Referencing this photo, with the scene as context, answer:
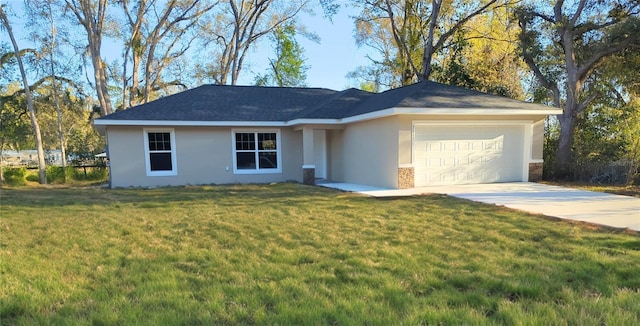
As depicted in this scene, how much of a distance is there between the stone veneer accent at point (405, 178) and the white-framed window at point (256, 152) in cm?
539

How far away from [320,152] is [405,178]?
4.96 meters

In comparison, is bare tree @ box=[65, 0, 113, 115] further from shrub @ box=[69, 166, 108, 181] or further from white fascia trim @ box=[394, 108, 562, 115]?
white fascia trim @ box=[394, 108, 562, 115]

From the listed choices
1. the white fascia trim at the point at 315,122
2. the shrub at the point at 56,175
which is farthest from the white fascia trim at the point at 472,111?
the shrub at the point at 56,175

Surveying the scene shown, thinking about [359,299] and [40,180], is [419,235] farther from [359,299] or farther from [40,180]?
[40,180]

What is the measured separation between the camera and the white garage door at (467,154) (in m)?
11.3

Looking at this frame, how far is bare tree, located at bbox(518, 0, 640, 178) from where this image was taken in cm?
1196

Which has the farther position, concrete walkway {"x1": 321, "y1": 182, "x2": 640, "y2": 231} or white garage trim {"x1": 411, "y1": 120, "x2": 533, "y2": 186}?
white garage trim {"x1": 411, "y1": 120, "x2": 533, "y2": 186}

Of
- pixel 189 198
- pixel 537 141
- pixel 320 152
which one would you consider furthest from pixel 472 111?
pixel 189 198

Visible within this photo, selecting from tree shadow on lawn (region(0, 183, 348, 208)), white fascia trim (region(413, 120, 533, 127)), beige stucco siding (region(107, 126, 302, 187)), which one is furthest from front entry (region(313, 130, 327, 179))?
white fascia trim (region(413, 120, 533, 127))

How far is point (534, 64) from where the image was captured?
1480cm

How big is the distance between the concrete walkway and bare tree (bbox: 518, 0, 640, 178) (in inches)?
165

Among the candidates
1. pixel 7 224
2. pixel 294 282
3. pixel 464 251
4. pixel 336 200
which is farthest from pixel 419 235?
pixel 7 224

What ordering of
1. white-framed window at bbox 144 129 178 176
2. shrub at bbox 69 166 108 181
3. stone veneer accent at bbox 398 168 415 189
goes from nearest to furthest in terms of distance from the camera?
stone veneer accent at bbox 398 168 415 189 < white-framed window at bbox 144 129 178 176 < shrub at bbox 69 166 108 181

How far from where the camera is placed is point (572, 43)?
13.3 m
